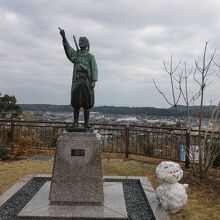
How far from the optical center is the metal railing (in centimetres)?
1252

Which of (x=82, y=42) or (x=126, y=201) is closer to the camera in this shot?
(x=82, y=42)

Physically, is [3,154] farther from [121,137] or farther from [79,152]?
[79,152]

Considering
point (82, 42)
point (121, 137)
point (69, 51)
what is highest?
point (82, 42)

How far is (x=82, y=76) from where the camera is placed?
7.05 m

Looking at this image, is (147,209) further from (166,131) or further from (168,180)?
(166,131)

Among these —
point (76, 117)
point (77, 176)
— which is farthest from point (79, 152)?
point (76, 117)

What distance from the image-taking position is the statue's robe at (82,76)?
7.04 metres

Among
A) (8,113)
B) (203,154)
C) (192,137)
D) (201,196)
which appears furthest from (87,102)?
(8,113)

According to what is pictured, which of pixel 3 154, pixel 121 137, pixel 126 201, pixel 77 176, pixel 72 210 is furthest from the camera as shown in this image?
pixel 121 137

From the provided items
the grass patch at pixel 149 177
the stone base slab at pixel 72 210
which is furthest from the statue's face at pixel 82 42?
the grass patch at pixel 149 177

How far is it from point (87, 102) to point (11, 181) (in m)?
3.57

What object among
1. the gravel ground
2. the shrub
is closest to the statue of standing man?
the gravel ground

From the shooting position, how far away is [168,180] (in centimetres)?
698

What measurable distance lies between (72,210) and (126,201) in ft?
4.41
